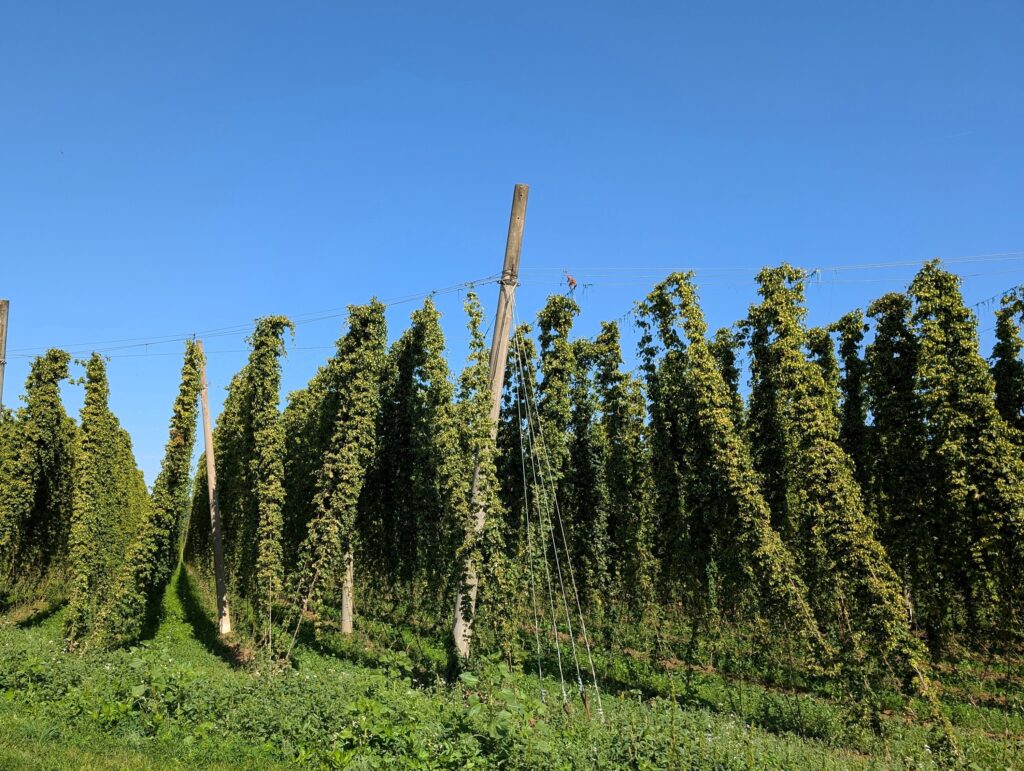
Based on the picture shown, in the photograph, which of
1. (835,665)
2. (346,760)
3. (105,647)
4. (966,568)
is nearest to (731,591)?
(835,665)

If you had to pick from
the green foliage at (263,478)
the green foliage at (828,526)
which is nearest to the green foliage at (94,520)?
the green foliage at (263,478)

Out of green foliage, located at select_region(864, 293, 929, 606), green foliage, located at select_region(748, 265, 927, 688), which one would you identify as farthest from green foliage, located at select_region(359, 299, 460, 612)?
green foliage, located at select_region(864, 293, 929, 606)

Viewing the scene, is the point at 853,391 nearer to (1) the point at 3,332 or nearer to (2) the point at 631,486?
(2) the point at 631,486

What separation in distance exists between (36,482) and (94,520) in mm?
4361

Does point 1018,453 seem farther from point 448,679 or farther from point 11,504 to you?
point 11,504

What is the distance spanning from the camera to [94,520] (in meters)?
17.8

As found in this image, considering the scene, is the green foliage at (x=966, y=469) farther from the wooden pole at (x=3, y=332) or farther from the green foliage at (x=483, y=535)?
the wooden pole at (x=3, y=332)

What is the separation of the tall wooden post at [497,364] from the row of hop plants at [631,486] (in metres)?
0.18

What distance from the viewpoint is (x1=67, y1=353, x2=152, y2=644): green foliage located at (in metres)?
16.2

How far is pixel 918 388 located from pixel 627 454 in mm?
9348

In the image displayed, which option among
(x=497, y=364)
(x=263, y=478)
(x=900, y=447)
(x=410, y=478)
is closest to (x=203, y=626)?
(x=263, y=478)

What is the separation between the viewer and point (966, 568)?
12227mm

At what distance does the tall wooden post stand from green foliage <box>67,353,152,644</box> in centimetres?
1026

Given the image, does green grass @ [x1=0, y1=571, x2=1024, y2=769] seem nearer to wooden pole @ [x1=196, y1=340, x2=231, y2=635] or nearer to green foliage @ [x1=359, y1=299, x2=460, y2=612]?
green foliage @ [x1=359, y1=299, x2=460, y2=612]
